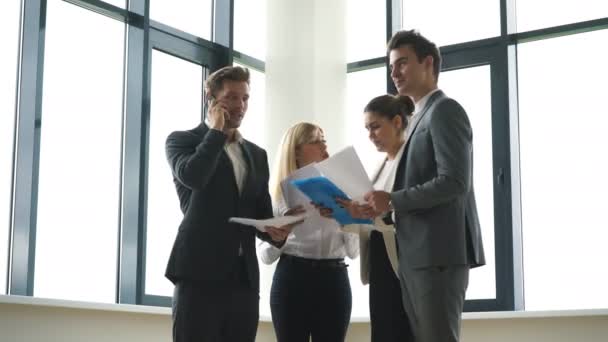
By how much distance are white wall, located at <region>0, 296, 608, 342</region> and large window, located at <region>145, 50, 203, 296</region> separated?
37cm

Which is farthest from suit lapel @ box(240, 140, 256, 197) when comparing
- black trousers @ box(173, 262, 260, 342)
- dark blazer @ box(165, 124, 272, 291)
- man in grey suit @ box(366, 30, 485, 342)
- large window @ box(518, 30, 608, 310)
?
large window @ box(518, 30, 608, 310)

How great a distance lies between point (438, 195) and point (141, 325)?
2092mm

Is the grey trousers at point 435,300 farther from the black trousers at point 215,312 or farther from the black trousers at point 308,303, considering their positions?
the black trousers at point 308,303

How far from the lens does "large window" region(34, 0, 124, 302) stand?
3.88 metres

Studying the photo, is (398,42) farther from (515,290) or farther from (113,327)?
(515,290)

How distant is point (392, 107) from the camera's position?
267cm

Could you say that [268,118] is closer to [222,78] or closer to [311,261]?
[311,261]

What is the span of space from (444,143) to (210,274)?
746 mm

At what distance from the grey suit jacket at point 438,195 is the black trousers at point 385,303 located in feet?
0.24

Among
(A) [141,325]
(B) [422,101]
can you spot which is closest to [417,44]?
(B) [422,101]

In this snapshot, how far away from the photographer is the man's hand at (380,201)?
2.38m

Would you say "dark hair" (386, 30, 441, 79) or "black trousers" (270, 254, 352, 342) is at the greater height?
"dark hair" (386, 30, 441, 79)

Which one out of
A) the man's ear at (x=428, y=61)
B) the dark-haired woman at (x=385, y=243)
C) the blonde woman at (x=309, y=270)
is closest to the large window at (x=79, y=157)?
the blonde woman at (x=309, y=270)

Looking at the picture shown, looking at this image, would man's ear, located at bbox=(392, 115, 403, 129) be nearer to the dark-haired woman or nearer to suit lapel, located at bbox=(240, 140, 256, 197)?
the dark-haired woman
